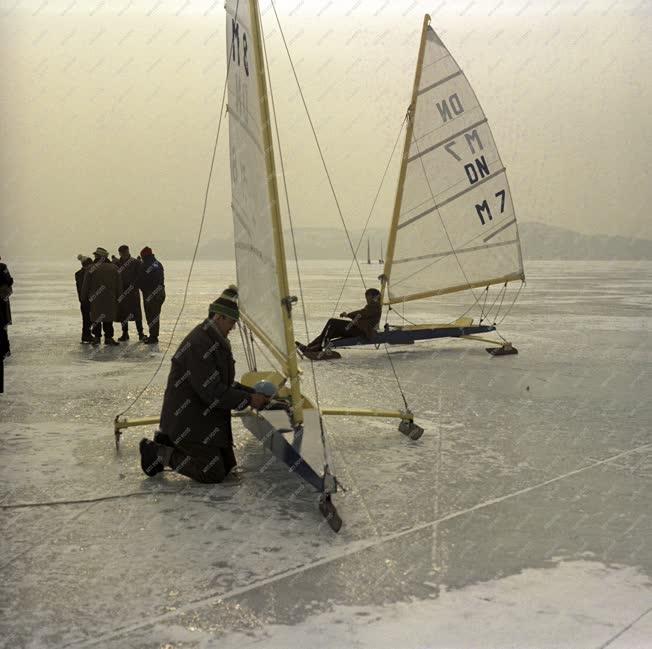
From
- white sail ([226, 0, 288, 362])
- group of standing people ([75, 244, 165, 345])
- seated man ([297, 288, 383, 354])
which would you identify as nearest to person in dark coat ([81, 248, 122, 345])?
group of standing people ([75, 244, 165, 345])

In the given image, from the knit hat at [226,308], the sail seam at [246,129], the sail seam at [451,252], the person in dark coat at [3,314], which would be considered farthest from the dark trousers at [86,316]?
the knit hat at [226,308]

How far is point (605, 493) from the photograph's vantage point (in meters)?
4.52

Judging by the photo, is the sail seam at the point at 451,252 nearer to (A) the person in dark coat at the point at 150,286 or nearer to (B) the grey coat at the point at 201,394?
(A) the person in dark coat at the point at 150,286

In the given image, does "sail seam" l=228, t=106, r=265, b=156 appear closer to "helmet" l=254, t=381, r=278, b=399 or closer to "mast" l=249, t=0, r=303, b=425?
"mast" l=249, t=0, r=303, b=425

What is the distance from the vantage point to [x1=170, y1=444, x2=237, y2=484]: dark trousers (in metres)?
4.67

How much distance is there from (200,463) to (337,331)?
19.4 feet

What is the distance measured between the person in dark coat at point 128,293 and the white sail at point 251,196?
6.27 m

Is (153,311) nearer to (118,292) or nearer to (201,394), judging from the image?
(118,292)

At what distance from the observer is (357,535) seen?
3.81m

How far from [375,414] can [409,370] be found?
3.61 meters

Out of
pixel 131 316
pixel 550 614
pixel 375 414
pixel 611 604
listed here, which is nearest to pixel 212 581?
pixel 550 614

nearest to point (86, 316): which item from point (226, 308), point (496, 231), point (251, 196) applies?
point (496, 231)

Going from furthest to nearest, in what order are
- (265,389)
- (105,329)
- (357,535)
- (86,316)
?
(105,329), (86,316), (265,389), (357,535)

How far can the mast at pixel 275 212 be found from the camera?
4719 mm
